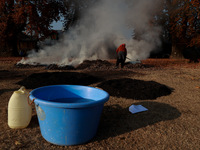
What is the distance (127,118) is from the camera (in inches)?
129

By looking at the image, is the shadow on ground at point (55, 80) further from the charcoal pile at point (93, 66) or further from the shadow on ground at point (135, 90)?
the charcoal pile at point (93, 66)

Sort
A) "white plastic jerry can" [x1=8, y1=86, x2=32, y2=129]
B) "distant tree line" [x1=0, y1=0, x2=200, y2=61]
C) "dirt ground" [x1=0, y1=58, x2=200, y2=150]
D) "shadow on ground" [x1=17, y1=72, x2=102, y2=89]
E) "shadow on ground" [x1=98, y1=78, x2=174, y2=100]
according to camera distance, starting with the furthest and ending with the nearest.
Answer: "distant tree line" [x1=0, y1=0, x2=200, y2=61] → "shadow on ground" [x1=17, y1=72, x2=102, y2=89] → "shadow on ground" [x1=98, y1=78, x2=174, y2=100] → "white plastic jerry can" [x1=8, y1=86, x2=32, y2=129] → "dirt ground" [x1=0, y1=58, x2=200, y2=150]

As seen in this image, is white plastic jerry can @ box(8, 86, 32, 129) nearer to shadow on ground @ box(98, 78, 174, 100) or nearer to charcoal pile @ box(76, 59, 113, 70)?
shadow on ground @ box(98, 78, 174, 100)

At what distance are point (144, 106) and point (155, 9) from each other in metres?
15.1

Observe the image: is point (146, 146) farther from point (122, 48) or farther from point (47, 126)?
point (122, 48)

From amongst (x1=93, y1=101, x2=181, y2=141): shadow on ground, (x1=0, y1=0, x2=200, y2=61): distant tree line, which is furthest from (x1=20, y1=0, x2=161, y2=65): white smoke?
(x1=93, y1=101, x2=181, y2=141): shadow on ground

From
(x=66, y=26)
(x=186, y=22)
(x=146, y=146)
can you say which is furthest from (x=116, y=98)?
(x=66, y=26)

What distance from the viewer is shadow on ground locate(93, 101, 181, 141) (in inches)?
110

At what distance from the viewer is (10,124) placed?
2752mm

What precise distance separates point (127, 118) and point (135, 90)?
62.5 inches

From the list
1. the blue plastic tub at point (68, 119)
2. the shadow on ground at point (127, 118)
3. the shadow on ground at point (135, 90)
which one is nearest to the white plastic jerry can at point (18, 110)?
the blue plastic tub at point (68, 119)

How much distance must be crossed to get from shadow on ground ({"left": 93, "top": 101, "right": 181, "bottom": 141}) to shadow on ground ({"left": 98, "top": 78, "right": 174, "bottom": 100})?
1.63 feet

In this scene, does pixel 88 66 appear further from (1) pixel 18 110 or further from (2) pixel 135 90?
(1) pixel 18 110

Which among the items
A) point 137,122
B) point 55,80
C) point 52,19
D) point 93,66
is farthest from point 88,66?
point 52,19
